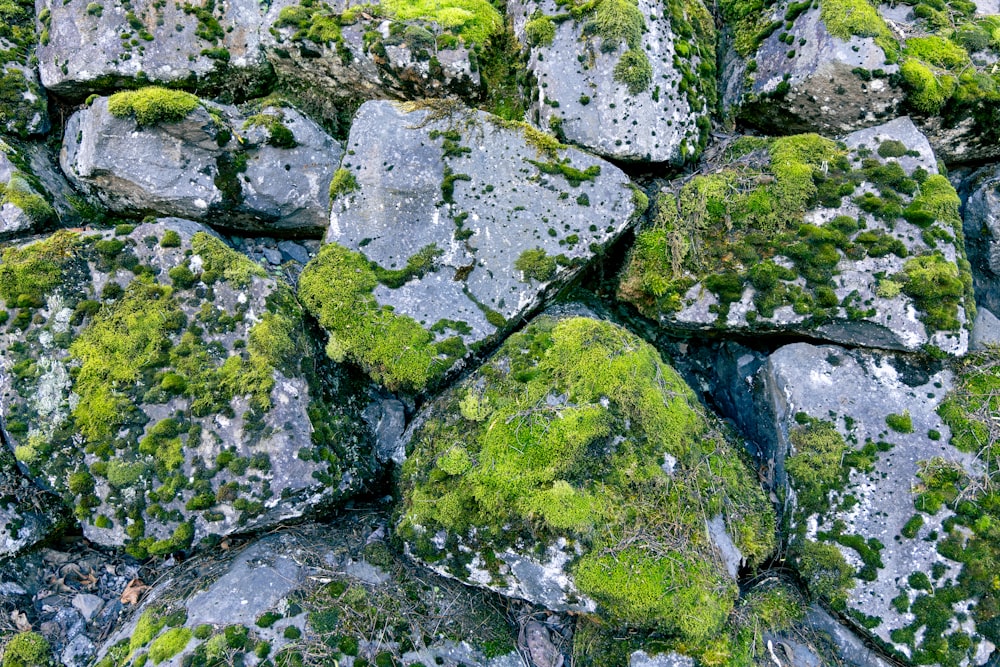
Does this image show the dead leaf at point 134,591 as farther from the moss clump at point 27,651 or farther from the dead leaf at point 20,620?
the dead leaf at point 20,620

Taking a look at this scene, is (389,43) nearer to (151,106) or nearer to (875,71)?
(151,106)

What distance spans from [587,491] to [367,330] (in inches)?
97.0

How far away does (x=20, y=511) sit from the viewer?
17.9 feet

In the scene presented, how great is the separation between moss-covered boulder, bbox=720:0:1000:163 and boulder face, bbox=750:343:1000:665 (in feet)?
8.39

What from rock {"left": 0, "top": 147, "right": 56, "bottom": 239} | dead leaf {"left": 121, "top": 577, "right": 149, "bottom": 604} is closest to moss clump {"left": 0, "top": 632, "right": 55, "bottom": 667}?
dead leaf {"left": 121, "top": 577, "right": 149, "bottom": 604}

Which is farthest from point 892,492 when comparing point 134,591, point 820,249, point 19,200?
point 19,200

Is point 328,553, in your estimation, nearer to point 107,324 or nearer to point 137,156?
point 107,324

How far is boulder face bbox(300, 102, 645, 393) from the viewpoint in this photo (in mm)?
5656

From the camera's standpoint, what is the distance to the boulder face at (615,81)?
6.14 m

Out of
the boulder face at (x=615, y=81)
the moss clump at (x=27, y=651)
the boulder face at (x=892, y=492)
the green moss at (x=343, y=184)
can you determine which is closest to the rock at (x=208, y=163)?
the green moss at (x=343, y=184)

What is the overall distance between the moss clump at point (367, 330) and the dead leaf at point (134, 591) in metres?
2.80

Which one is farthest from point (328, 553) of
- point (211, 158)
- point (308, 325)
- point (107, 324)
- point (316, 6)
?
point (316, 6)

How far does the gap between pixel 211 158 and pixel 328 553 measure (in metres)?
4.16

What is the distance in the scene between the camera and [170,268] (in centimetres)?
576
